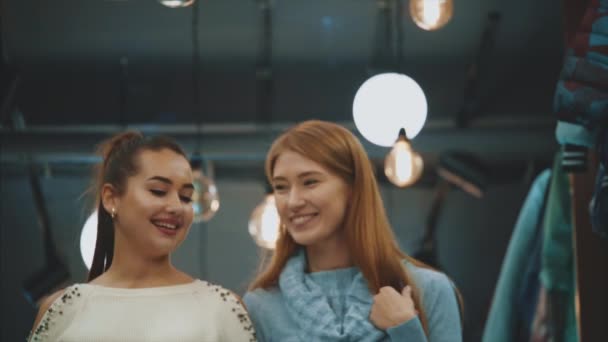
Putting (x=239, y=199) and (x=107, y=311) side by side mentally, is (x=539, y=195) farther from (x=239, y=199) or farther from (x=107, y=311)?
(x=239, y=199)

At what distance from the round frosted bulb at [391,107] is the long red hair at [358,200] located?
1.19m

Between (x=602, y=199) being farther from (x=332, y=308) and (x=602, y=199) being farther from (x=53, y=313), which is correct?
(x=53, y=313)

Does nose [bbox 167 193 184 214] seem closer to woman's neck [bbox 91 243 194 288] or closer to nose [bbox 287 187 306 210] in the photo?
woman's neck [bbox 91 243 194 288]

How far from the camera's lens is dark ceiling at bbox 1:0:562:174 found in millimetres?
5633

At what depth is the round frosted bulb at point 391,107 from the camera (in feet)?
11.8

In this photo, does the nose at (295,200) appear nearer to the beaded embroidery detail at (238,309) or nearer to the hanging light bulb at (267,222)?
the beaded embroidery detail at (238,309)

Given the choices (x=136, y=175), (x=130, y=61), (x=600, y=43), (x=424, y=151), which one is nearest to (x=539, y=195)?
(x=600, y=43)

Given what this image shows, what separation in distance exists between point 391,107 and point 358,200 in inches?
51.0

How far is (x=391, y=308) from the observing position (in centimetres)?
223

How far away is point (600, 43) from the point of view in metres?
2.27

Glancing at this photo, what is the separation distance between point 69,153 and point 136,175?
14.4 ft

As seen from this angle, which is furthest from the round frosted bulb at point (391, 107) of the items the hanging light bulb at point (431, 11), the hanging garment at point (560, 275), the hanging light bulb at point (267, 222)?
the hanging light bulb at point (267, 222)

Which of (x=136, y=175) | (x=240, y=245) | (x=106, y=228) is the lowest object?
(x=240, y=245)

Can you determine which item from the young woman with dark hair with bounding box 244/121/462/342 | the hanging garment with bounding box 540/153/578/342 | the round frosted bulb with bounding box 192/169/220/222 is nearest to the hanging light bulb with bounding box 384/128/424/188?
the round frosted bulb with bounding box 192/169/220/222
